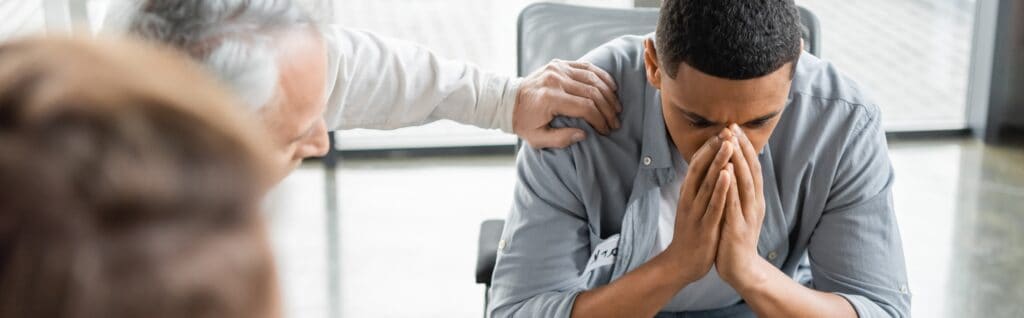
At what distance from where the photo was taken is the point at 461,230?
3.72 m

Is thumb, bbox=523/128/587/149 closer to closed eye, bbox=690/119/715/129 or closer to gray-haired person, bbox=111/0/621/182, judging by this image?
gray-haired person, bbox=111/0/621/182

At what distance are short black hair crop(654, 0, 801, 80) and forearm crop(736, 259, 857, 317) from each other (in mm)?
314

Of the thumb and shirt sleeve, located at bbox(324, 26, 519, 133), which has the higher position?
shirt sleeve, located at bbox(324, 26, 519, 133)

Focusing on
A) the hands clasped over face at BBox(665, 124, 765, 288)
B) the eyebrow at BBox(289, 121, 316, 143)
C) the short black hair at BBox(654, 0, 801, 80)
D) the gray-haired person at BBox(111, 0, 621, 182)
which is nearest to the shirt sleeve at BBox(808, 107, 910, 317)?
the hands clasped over face at BBox(665, 124, 765, 288)

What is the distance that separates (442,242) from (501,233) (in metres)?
1.76

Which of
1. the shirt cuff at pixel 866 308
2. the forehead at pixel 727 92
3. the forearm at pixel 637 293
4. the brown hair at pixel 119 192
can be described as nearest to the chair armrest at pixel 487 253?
the forearm at pixel 637 293

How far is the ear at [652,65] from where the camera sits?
5.32 ft

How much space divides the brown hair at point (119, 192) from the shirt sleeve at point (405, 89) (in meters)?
1.17

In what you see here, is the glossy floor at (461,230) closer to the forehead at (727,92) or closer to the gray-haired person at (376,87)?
the gray-haired person at (376,87)

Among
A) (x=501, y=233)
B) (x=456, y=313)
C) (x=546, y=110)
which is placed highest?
(x=546, y=110)

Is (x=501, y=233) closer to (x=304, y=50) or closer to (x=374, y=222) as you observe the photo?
(x=304, y=50)

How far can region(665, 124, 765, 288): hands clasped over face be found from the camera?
1.55 meters

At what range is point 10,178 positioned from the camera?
0.45 metres

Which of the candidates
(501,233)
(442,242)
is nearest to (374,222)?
(442,242)
